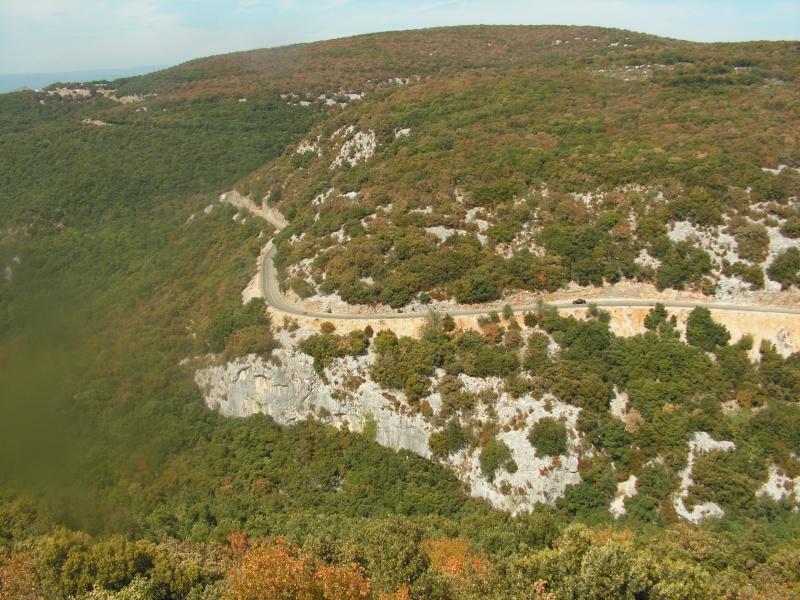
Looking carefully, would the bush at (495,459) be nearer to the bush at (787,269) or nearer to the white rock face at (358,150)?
the bush at (787,269)

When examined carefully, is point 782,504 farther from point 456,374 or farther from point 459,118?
point 459,118

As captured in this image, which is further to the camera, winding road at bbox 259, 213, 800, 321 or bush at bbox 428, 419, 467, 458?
winding road at bbox 259, 213, 800, 321

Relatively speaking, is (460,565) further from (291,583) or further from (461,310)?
(461,310)

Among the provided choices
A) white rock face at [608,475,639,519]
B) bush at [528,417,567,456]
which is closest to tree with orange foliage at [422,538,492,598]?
bush at [528,417,567,456]

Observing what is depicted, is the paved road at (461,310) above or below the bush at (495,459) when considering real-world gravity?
above

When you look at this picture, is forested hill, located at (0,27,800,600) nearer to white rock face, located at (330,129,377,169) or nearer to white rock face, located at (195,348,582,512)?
white rock face, located at (195,348,582,512)

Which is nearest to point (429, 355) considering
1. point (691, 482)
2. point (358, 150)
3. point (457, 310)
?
point (457, 310)

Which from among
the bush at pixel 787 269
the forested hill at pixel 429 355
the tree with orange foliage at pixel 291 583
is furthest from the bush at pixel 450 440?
the bush at pixel 787 269
